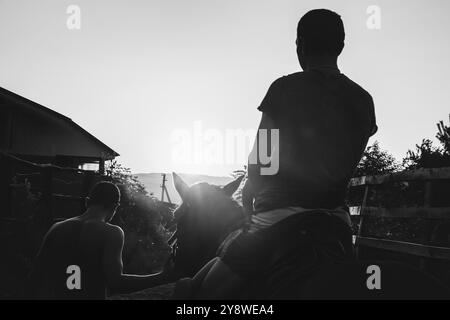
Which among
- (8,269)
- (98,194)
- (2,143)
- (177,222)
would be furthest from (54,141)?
(177,222)

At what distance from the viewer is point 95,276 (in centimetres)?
482

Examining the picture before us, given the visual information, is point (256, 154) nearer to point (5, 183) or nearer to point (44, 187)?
point (5, 183)

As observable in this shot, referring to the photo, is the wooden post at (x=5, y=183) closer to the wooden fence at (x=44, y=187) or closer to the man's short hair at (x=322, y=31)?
the wooden fence at (x=44, y=187)

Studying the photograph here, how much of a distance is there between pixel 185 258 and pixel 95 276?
190 centimetres

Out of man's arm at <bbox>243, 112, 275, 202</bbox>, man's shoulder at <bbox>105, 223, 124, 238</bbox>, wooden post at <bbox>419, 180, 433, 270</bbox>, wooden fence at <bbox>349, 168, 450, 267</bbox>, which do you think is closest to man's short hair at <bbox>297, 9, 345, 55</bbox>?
man's arm at <bbox>243, 112, 275, 202</bbox>

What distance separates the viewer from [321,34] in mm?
2582

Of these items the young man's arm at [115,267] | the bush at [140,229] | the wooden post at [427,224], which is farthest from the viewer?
the bush at [140,229]

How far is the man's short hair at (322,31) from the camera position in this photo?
8.47 ft

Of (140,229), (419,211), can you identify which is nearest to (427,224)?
(419,211)

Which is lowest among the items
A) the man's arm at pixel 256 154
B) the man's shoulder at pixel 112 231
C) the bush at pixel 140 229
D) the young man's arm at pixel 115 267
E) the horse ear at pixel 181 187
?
the bush at pixel 140 229

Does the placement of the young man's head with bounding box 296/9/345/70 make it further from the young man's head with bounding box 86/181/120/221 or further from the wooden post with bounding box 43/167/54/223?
the wooden post with bounding box 43/167/54/223

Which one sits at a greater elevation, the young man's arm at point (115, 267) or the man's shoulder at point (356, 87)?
the man's shoulder at point (356, 87)

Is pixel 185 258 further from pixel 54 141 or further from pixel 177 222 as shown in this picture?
pixel 54 141

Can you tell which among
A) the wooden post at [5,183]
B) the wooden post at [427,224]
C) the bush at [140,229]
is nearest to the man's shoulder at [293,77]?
the wooden post at [427,224]
